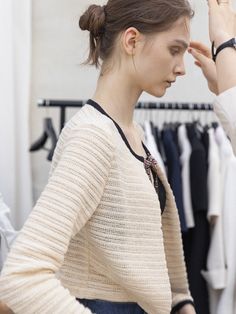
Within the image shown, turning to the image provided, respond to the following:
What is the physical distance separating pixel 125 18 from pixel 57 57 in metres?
1.39

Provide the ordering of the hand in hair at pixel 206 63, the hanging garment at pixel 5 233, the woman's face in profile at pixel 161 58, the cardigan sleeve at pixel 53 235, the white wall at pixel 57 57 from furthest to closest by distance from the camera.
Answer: the white wall at pixel 57 57, the hanging garment at pixel 5 233, the hand in hair at pixel 206 63, the woman's face in profile at pixel 161 58, the cardigan sleeve at pixel 53 235

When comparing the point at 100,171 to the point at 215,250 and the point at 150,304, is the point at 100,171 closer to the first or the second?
the point at 150,304

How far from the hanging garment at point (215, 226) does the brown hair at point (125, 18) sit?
92 cm

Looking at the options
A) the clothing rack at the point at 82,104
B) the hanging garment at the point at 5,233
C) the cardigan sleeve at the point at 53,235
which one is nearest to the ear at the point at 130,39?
the cardigan sleeve at the point at 53,235

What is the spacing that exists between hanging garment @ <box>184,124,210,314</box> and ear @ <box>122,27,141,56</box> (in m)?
0.95

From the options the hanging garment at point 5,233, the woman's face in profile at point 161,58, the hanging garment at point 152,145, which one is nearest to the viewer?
the woman's face in profile at point 161,58

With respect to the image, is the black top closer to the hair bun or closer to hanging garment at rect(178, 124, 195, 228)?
the hair bun

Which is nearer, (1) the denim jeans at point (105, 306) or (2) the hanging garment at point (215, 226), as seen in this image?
(1) the denim jeans at point (105, 306)

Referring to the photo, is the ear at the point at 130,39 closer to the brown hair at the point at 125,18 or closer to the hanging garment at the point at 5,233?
A: the brown hair at the point at 125,18

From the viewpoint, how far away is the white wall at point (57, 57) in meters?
2.21

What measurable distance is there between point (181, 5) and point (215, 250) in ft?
3.46

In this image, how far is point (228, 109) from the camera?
916 mm

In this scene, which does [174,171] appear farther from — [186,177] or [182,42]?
[182,42]

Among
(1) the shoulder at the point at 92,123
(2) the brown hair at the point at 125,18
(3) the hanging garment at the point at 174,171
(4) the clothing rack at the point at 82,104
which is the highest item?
(2) the brown hair at the point at 125,18
